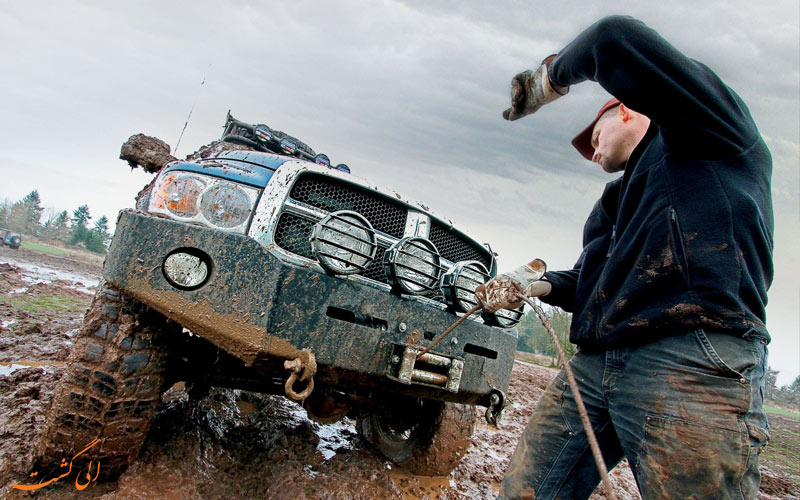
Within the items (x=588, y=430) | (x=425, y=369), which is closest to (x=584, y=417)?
(x=588, y=430)

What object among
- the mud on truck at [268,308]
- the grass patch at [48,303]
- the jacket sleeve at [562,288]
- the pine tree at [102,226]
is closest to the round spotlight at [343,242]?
the mud on truck at [268,308]

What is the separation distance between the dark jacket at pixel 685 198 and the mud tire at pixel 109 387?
199 centimetres

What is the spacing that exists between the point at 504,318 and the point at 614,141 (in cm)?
115

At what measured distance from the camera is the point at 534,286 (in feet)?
5.99

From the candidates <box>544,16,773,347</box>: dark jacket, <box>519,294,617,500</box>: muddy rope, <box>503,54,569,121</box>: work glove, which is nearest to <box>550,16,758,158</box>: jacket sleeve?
<box>544,16,773,347</box>: dark jacket

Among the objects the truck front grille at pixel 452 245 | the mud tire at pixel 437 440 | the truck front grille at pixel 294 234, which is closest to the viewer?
the truck front grille at pixel 294 234

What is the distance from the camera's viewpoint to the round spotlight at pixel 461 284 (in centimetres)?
222

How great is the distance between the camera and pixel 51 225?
2366 inches

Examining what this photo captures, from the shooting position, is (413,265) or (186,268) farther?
(413,265)

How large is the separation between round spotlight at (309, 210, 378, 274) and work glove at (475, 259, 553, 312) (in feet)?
1.72

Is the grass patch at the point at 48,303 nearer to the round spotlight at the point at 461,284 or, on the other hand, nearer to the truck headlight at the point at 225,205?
the truck headlight at the point at 225,205

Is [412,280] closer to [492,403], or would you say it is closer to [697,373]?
[492,403]

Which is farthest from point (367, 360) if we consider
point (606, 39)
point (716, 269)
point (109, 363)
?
point (606, 39)

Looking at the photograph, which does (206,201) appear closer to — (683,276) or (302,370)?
(302,370)
